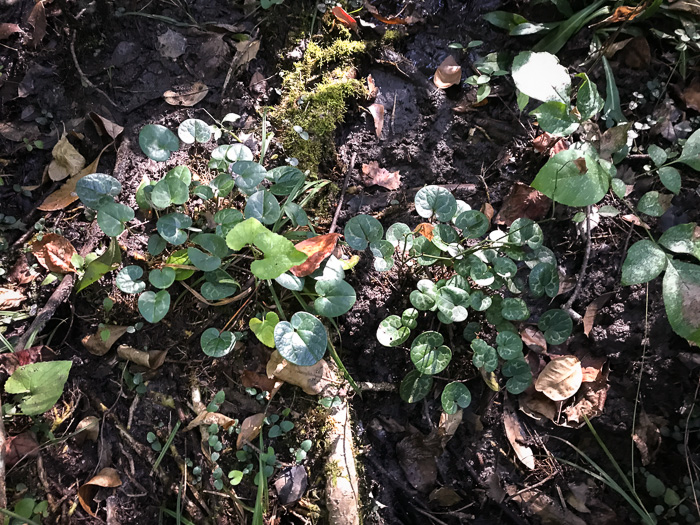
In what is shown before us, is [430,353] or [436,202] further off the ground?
[436,202]

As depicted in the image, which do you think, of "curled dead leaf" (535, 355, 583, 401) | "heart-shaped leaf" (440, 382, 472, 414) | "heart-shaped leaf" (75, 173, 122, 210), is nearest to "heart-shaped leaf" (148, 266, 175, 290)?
"heart-shaped leaf" (75, 173, 122, 210)

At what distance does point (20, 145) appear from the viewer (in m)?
2.10

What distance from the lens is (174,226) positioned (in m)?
1.77

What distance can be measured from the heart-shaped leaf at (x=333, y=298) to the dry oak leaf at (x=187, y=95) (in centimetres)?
114

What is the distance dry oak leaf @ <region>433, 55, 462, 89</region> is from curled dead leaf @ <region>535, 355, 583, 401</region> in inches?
55.7

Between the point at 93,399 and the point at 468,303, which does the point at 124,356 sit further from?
the point at 468,303

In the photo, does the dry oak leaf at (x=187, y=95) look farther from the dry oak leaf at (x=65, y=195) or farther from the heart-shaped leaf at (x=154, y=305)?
the heart-shaped leaf at (x=154, y=305)

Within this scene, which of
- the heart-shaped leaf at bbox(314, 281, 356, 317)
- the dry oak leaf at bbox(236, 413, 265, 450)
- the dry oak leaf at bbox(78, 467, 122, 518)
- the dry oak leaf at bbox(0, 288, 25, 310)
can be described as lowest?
the dry oak leaf at bbox(78, 467, 122, 518)

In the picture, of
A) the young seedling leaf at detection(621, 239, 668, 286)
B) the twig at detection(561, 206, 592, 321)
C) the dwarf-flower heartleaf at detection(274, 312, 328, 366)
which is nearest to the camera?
the dwarf-flower heartleaf at detection(274, 312, 328, 366)

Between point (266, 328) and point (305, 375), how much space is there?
265 mm

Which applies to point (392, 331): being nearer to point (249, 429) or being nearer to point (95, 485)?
point (249, 429)

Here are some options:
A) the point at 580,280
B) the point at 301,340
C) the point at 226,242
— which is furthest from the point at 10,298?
the point at 580,280

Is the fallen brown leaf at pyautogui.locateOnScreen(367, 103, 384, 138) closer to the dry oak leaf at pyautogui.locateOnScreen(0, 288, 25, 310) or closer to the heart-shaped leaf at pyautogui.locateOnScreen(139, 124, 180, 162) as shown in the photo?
the heart-shaped leaf at pyautogui.locateOnScreen(139, 124, 180, 162)

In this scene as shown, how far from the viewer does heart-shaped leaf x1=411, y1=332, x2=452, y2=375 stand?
173 centimetres
